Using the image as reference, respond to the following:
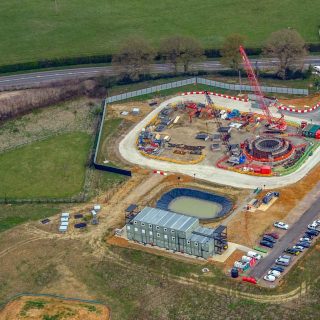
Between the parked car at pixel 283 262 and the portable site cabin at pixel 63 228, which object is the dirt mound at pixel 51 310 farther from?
the parked car at pixel 283 262

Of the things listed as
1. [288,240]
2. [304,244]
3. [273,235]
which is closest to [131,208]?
[273,235]

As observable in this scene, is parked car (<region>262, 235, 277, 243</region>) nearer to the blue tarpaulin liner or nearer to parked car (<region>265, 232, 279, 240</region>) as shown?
parked car (<region>265, 232, 279, 240</region>)

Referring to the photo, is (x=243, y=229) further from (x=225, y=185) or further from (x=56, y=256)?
(x=56, y=256)

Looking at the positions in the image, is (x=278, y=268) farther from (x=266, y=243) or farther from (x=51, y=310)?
(x=51, y=310)

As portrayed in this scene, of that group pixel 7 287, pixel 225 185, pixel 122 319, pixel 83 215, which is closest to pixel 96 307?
pixel 122 319

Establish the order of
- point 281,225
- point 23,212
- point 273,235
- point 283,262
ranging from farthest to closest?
point 23,212
point 281,225
point 273,235
point 283,262

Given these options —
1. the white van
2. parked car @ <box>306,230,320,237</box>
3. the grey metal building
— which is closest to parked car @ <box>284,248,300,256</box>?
the white van

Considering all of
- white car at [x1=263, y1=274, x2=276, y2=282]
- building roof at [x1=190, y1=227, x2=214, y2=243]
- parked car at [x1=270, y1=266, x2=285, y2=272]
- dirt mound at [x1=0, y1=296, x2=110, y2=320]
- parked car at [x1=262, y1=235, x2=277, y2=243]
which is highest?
building roof at [x1=190, y1=227, x2=214, y2=243]
